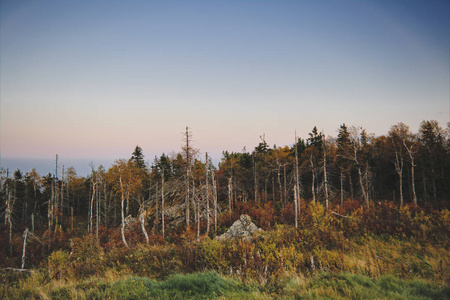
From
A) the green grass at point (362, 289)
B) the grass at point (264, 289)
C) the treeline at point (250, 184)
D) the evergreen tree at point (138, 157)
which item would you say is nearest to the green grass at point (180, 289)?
the grass at point (264, 289)

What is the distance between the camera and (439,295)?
495 centimetres

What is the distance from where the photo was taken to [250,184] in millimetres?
41406

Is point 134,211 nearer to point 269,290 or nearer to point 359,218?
point 359,218

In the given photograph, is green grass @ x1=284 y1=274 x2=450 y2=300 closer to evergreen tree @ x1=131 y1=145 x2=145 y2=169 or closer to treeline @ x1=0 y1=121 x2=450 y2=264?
treeline @ x1=0 y1=121 x2=450 y2=264

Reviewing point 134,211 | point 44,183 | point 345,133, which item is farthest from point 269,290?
point 44,183

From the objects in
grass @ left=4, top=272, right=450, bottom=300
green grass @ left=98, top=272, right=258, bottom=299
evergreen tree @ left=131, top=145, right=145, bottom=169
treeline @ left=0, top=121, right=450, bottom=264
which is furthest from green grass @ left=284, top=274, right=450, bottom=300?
evergreen tree @ left=131, top=145, right=145, bottom=169

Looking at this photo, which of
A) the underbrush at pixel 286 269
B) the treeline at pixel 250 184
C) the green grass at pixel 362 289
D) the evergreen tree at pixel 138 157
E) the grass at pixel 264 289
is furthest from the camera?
the evergreen tree at pixel 138 157

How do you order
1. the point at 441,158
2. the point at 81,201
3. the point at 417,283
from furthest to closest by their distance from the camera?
the point at 81,201
the point at 441,158
the point at 417,283

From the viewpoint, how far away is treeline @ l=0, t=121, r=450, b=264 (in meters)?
24.8

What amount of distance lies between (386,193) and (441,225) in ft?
99.8

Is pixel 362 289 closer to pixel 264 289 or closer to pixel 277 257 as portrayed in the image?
pixel 264 289

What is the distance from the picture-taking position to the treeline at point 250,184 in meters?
24.8

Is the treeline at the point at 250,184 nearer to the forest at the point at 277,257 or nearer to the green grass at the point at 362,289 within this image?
the forest at the point at 277,257

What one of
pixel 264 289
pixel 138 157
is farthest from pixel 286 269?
pixel 138 157
